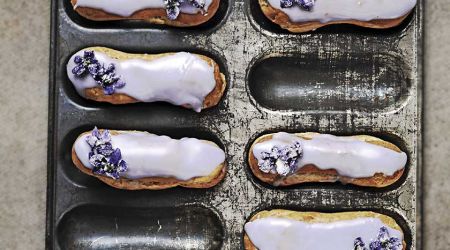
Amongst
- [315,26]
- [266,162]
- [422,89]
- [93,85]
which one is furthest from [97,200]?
[422,89]

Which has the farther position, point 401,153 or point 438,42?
point 438,42

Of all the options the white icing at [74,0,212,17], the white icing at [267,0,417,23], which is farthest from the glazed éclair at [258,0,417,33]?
the white icing at [74,0,212,17]

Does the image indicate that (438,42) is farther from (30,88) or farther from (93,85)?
(30,88)

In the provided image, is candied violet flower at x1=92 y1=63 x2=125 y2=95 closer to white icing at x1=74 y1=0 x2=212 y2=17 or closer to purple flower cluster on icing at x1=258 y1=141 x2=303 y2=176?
white icing at x1=74 y1=0 x2=212 y2=17

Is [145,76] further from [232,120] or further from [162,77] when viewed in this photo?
[232,120]

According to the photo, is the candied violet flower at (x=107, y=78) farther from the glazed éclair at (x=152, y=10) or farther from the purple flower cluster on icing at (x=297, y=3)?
the purple flower cluster on icing at (x=297, y=3)

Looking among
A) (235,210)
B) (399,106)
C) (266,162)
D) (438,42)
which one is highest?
(438,42)
